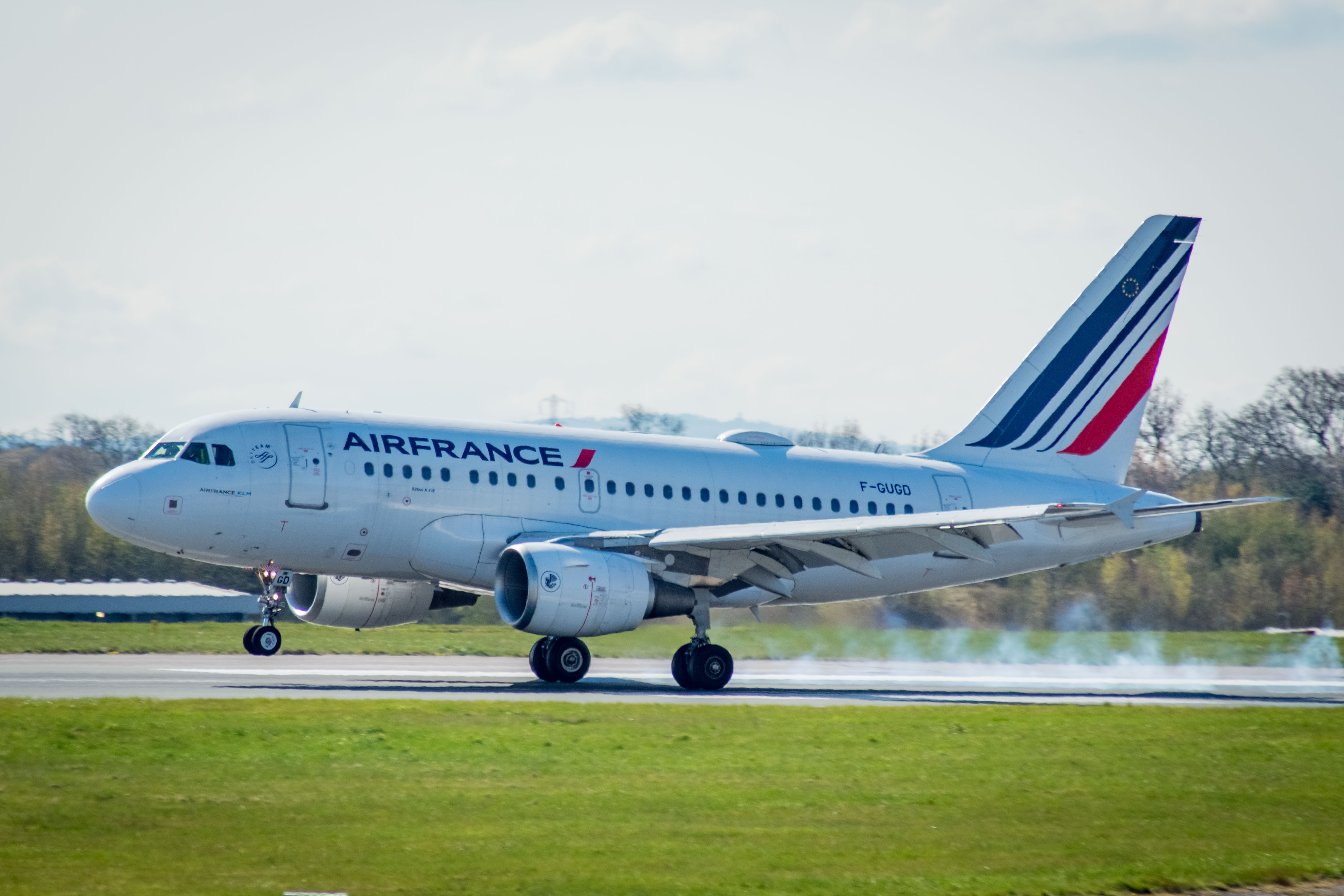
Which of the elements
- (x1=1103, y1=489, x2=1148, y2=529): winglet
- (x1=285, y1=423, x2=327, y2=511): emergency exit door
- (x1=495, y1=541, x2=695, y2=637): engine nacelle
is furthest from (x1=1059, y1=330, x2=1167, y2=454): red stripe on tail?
(x1=285, y1=423, x2=327, y2=511): emergency exit door

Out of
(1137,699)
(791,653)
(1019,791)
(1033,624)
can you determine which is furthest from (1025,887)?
(1033,624)

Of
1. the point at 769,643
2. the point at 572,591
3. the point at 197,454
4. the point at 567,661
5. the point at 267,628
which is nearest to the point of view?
the point at 572,591

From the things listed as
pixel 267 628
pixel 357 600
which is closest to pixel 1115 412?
pixel 357 600

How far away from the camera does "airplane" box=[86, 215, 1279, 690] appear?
2630 cm

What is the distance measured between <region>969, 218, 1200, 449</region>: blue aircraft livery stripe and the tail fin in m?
0.02

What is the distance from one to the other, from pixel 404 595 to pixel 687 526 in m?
5.87

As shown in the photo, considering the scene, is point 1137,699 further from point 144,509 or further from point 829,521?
point 144,509

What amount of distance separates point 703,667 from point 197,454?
9.81m

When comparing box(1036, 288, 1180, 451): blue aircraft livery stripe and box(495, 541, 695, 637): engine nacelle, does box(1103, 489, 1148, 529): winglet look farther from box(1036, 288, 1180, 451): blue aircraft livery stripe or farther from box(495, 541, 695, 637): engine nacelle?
box(1036, 288, 1180, 451): blue aircraft livery stripe

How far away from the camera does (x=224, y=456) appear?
26.7m

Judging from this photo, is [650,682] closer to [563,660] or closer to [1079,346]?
[563,660]

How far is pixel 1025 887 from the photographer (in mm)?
12383

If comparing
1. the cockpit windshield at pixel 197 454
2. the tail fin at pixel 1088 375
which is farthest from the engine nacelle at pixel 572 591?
the tail fin at pixel 1088 375

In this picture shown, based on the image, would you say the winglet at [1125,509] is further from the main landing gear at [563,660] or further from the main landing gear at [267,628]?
the main landing gear at [267,628]
